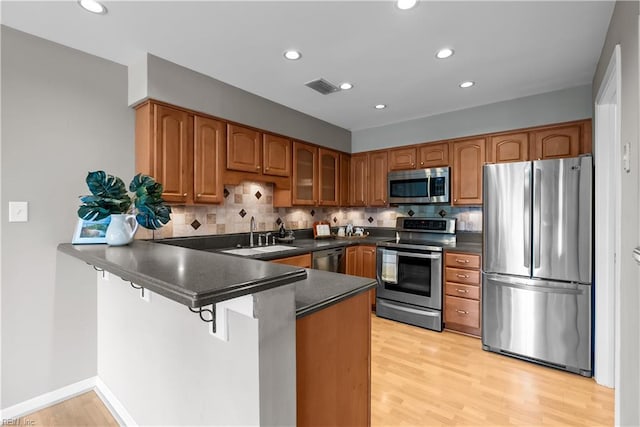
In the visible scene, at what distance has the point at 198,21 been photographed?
6.12 ft

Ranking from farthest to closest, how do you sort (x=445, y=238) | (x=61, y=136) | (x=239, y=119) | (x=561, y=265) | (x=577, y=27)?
1. (x=445, y=238)
2. (x=239, y=119)
3. (x=561, y=265)
4. (x=61, y=136)
5. (x=577, y=27)

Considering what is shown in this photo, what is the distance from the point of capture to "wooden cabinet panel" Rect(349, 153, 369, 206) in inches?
170

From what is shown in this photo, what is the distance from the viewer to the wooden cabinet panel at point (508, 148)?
3.09 meters

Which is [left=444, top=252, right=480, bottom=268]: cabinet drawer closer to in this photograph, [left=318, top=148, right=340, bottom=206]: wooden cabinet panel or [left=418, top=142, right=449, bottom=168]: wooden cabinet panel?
[left=418, top=142, right=449, bottom=168]: wooden cabinet panel

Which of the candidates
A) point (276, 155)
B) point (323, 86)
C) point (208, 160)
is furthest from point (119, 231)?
point (323, 86)

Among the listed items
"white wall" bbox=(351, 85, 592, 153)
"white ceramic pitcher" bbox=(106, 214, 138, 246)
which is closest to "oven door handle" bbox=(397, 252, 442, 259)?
"white wall" bbox=(351, 85, 592, 153)

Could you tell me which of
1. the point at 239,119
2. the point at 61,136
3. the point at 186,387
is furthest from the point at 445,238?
the point at 61,136

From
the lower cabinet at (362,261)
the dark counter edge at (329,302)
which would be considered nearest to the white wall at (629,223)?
the dark counter edge at (329,302)

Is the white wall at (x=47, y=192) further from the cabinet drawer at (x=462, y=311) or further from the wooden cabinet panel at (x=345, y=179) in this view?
the cabinet drawer at (x=462, y=311)

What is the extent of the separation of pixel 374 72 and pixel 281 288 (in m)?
2.26

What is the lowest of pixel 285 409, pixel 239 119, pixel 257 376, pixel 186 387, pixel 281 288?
pixel 186 387

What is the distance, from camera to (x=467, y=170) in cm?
343

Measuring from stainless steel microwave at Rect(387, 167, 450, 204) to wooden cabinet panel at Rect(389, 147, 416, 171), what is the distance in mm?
98

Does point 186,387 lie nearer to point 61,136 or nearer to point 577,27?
point 61,136
